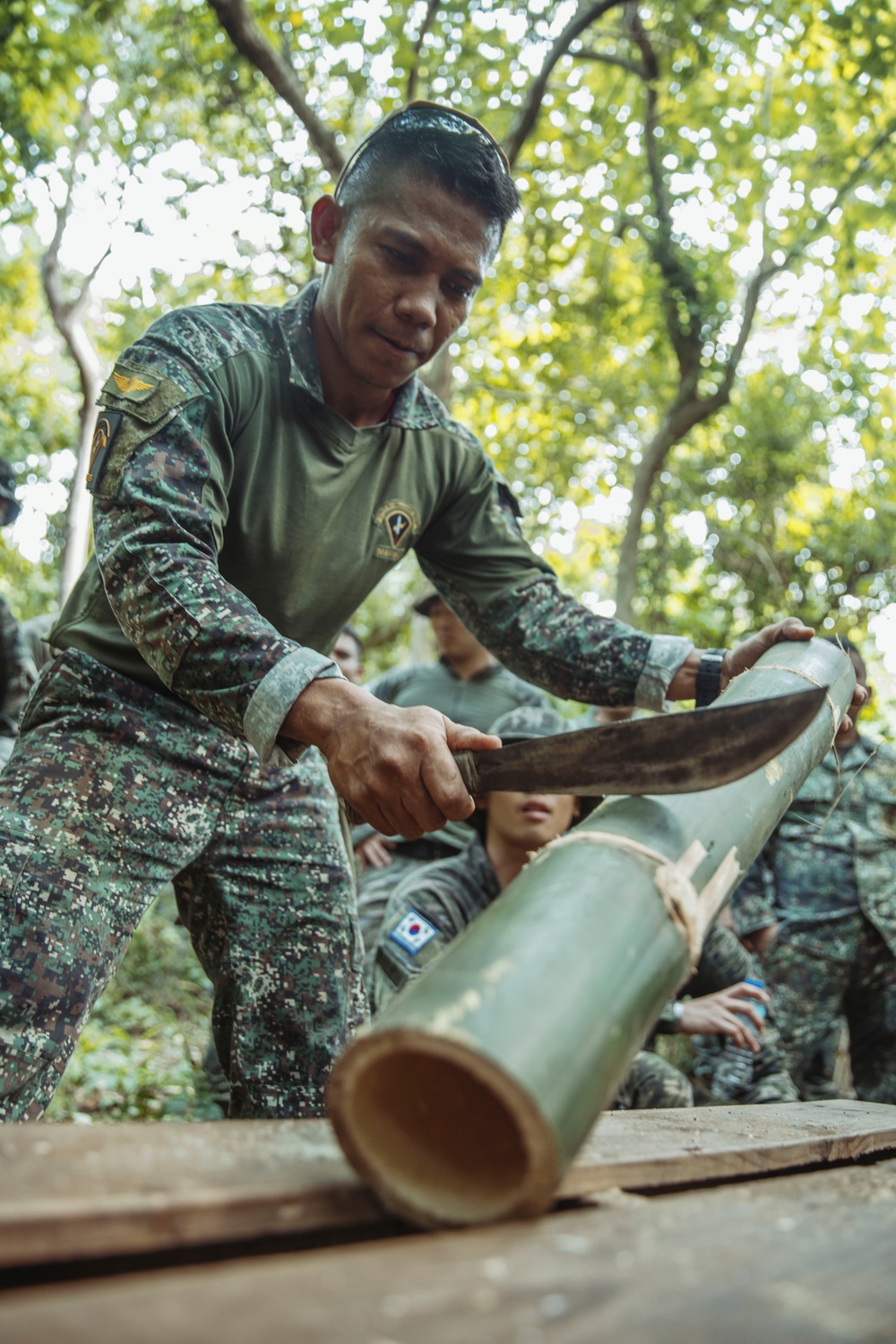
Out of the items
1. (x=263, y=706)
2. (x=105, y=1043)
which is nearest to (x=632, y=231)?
(x=105, y=1043)

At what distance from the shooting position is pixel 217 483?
1.90 metres

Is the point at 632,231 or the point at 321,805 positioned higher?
the point at 632,231

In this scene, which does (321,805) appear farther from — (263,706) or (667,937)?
(667,937)

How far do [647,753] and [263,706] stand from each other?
590 millimetres

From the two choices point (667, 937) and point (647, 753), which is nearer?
point (667, 937)

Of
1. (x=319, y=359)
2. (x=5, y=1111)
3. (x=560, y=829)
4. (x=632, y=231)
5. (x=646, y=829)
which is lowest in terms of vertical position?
(x=5, y=1111)

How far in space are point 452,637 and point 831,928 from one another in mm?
2219

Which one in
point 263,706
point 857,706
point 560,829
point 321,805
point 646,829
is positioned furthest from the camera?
point 560,829

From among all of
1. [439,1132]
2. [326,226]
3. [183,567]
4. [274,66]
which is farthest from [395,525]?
[274,66]

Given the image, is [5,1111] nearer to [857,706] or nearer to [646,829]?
[646,829]

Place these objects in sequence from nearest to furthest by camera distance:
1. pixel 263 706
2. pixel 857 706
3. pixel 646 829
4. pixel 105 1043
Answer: pixel 646 829 → pixel 263 706 → pixel 857 706 → pixel 105 1043

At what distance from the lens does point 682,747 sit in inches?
48.2

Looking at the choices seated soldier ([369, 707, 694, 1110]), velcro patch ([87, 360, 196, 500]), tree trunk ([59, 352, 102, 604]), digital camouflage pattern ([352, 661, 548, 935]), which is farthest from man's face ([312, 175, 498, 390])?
tree trunk ([59, 352, 102, 604])

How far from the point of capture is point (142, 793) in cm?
194
